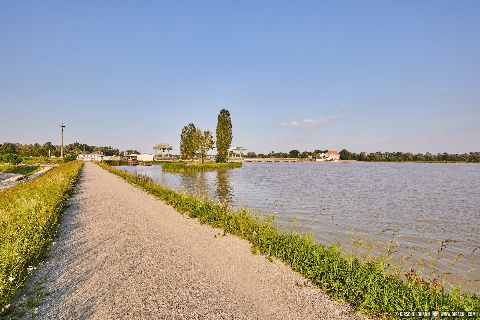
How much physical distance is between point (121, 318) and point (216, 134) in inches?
3258

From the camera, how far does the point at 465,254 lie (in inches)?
504

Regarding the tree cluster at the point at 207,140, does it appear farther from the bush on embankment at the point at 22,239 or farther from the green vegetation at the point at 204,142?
the bush on embankment at the point at 22,239

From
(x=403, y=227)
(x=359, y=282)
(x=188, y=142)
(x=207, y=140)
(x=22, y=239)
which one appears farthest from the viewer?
(x=188, y=142)

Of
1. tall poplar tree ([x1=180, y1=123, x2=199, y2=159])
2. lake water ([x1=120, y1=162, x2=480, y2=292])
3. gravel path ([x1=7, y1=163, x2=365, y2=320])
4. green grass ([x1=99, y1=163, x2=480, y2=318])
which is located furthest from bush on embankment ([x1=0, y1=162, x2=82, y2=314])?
tall poplar tree ([x1=180, y1=123, x2=199, y2=159])

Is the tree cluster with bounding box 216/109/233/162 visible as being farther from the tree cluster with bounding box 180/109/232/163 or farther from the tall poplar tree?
the tall poplar tree

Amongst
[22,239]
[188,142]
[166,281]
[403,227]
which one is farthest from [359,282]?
[188,142]

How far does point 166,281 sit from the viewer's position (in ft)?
26.6

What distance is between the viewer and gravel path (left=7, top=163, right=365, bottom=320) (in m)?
6.59

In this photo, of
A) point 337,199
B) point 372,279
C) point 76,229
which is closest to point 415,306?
point 372,279

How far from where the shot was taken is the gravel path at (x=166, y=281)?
6.59 m

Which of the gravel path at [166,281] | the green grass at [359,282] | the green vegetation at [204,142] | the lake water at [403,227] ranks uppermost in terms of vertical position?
the green vegetation at [204,142]

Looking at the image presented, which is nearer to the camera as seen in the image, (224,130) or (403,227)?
(403,227)

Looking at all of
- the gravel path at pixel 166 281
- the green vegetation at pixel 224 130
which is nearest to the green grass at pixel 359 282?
the gravel path at pixel 166 281

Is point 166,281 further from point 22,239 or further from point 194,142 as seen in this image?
point 194,142
